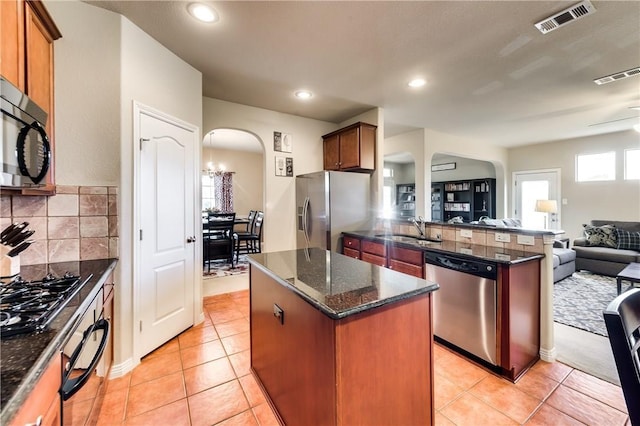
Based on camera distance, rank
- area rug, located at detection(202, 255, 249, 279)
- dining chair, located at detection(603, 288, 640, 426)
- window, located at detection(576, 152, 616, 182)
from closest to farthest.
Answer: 1. dining chair, located at detection(603, 288, 640, 426)
2. area rug, located at detection(202, 255, 249, 279)
3. window, located at detection(576, 152, 616, 182)

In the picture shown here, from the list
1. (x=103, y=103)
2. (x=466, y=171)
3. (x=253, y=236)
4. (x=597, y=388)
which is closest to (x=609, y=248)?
(x=466, y=171)

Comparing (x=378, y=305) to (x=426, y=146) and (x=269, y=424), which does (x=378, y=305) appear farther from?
(x=426, y=146)

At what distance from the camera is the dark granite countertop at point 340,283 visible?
1.08 meters

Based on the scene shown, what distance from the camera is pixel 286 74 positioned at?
289 cm

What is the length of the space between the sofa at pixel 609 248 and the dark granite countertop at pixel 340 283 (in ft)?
16.8

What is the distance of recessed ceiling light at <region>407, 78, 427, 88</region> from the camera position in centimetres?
306

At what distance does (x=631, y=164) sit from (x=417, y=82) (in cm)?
542

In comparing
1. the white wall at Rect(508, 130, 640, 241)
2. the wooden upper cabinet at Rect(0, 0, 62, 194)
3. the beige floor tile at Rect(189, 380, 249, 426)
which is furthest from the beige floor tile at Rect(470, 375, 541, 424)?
the white wall at Rect(508, 130, 640, 241)

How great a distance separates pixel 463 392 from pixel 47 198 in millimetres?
3081

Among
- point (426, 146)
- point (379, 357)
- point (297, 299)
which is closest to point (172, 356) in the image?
point (297, 299)

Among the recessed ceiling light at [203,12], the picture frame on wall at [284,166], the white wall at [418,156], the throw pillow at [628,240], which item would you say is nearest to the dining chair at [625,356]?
the recessed ceiling light at [203,12]

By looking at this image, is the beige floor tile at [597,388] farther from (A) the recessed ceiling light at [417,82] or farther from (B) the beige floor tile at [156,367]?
(A) the recessed ceiling light at [417,82]

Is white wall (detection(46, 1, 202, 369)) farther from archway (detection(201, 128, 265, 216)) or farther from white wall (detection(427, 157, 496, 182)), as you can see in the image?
white wall (detection(427, 157, 496, 182))

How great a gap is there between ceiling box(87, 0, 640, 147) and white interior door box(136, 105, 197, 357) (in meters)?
0.83
